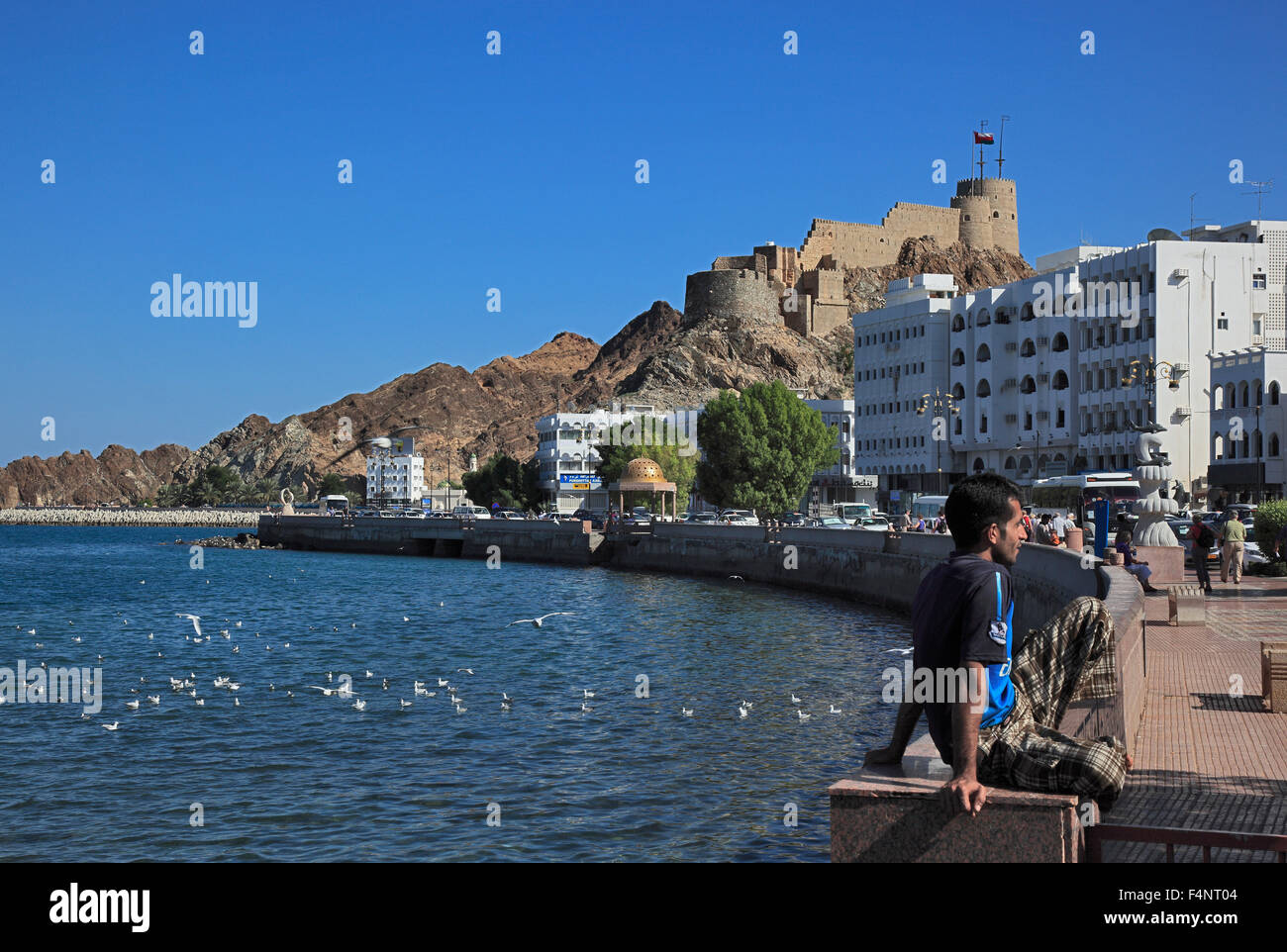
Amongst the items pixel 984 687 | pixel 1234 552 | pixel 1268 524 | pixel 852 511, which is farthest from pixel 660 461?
pixel 984 687

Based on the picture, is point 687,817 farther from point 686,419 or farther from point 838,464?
point 686,419

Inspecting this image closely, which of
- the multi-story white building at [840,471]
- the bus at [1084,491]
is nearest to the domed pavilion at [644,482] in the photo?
→ the multi-story white building at [840,471]

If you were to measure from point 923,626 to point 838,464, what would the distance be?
11368cm

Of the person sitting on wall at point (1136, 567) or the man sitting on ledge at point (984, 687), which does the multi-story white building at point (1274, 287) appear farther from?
the man sitting on ledge at point (984, 687)

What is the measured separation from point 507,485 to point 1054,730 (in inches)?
5246

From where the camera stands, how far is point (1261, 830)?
852 cm

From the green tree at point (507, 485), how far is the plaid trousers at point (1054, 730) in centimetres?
13007

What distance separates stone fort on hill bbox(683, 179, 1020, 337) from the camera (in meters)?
170

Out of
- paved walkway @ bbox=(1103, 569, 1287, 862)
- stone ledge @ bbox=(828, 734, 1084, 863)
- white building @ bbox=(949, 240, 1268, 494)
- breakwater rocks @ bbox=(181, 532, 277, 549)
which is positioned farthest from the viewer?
breakwater rocks @ bbox=(181, 532, 277, 549)

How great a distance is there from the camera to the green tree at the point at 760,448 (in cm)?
8775

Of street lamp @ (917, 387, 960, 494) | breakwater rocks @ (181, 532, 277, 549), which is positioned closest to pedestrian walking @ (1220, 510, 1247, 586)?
street lamp @ (917, 387, 960, 494)

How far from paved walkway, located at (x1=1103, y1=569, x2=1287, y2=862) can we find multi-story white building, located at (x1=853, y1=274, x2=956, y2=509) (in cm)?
8039

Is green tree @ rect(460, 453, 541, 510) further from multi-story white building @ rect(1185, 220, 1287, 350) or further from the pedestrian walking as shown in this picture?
the pedestrian walking
